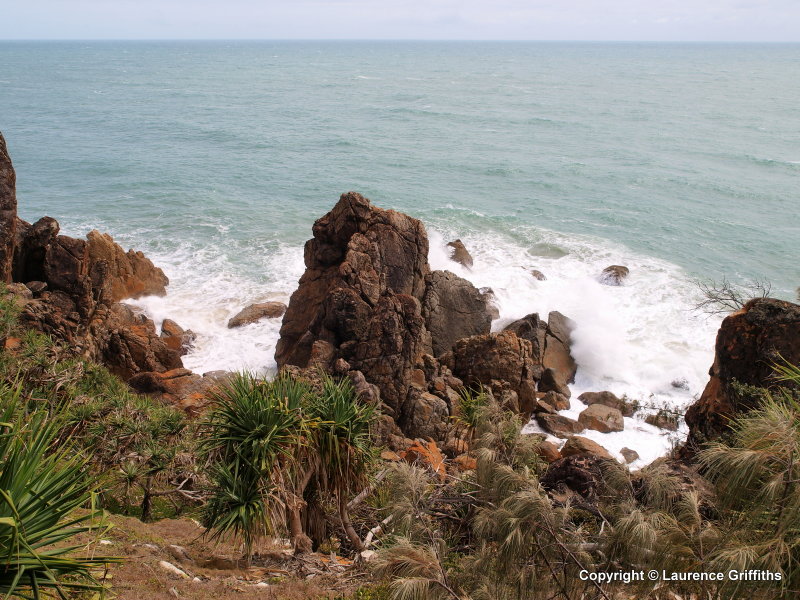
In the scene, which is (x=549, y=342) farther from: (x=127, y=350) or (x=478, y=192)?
(x=478, y=192)

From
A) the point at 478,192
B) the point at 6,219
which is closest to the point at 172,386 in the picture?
the point at 6,219

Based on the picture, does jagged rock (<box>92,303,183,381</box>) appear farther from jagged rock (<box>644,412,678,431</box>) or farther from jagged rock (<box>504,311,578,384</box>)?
jagged rock (<box>644,412,678,431</box>)

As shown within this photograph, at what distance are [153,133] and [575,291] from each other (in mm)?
60591

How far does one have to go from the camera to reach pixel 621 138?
8056 cm

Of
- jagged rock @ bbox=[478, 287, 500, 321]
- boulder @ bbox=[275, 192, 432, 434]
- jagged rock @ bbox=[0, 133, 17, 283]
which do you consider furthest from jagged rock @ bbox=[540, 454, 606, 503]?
jagged rock @ bbox=[0, 133, 17, 283]

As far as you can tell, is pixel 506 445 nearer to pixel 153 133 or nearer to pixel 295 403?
pixel 295 403

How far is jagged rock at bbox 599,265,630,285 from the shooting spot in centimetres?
4178

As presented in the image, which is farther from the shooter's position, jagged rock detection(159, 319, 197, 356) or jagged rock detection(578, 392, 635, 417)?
jagged rock detection(159, 319, 197, 356)

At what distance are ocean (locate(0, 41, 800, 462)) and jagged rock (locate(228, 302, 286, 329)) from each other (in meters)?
0.64

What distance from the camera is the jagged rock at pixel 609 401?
29219 mm

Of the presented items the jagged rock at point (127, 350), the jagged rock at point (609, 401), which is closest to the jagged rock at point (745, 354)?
the jagged rock at point (609, 401)

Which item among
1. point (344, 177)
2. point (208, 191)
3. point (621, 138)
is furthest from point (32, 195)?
point (621, 138)

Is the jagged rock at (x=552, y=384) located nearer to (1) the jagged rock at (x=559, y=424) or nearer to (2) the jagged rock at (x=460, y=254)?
(1) the jagged rock at (x=559, y=424)

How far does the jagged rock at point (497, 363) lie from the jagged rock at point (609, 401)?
3.77 metres
